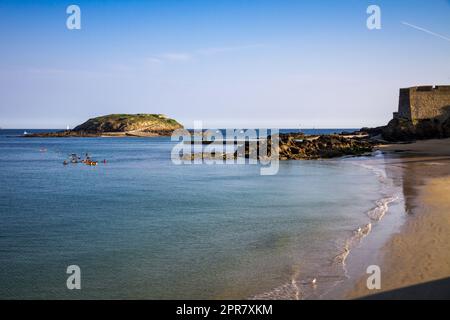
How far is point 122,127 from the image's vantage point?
575ft

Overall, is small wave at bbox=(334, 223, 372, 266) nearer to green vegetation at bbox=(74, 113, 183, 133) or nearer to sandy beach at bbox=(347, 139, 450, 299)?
sandy beach at bbox=(347, 139, 450, 299)

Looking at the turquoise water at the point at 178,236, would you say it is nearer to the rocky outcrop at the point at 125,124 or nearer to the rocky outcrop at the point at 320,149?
the rocky outcrop at the point at 320,149

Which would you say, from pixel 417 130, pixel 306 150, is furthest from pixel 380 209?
pixel 417 130

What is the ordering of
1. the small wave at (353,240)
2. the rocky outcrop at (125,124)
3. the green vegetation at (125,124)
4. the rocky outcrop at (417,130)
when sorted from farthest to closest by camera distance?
the green vegetation at (125,124), the rocky outcrop at (125,124), the rocky outcrop at (417,130), the small wave at (353,240)

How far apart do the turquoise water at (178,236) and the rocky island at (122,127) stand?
484ft

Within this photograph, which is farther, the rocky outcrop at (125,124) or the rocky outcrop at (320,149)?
the rocky outcrop at (125,124)

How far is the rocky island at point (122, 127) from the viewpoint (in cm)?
16925

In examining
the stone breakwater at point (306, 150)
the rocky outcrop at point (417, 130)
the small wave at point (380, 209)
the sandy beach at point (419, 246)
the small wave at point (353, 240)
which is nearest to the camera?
the sandy beach at point (419, 246)

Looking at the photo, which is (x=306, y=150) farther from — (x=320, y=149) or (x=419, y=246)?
(x=419, y=246)

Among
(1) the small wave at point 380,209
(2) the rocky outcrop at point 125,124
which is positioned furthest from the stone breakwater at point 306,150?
(2) the rocky outcrop at point 125,124

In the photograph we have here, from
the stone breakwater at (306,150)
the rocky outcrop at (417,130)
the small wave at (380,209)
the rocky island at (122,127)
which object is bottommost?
the small wave at (380,209)

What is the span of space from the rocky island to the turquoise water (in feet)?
484

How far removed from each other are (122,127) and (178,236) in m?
167

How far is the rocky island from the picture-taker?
169 m
